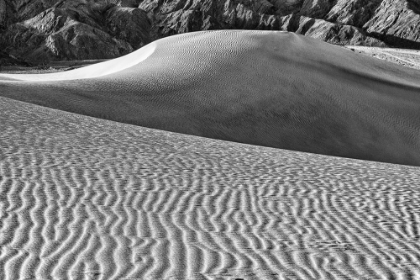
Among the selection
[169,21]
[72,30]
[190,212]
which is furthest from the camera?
[169,21]

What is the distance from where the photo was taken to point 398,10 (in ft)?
323

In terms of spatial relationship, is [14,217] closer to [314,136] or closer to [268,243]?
[268,243]

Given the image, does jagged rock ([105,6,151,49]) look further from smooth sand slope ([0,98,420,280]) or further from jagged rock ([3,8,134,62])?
smooth sand slope ([0,98,420,280])

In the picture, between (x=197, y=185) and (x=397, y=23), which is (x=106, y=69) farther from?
(x=397, y=23)

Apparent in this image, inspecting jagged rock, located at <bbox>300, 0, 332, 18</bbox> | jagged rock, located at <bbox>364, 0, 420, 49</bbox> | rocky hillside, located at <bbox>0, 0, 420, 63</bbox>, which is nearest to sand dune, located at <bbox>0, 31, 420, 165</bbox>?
rocky hillside, located at <bbox>0, 0, 420, 63</bbox>

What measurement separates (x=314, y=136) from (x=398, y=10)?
280ft

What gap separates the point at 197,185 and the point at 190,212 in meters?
1.46

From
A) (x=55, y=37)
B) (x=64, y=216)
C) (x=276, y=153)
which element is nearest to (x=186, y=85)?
(x=276, y=153)

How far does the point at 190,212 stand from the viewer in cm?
709

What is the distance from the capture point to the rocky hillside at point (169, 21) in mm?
87375

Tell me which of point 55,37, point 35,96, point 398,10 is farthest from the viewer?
point 398,10

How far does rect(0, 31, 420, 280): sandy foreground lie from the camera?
551cm

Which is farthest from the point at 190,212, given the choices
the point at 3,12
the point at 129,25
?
the point at 3,12

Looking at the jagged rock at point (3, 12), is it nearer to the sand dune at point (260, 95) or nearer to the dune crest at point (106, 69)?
the dune crest at point (106, 69)
